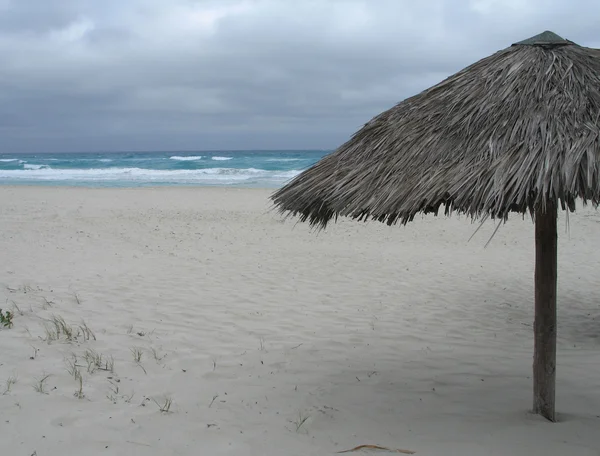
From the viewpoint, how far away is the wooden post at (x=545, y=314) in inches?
127

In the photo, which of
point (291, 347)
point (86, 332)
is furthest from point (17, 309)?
point (291, 347)

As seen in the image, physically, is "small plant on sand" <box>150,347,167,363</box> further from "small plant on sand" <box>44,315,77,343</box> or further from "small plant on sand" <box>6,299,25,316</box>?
"small plant on sand" <box>6,299,25,316</box>

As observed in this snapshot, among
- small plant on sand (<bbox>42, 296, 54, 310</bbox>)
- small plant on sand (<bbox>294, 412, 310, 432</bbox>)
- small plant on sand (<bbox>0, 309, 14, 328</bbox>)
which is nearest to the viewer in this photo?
small plant on sand (<bbox>294, 412, 310, 432</bbox>)

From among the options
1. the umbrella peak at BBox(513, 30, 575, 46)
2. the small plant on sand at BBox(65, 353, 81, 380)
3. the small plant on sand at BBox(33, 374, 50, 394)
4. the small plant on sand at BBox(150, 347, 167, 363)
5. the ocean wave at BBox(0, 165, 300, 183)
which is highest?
the umbrella peak at BBox(513, 30, 575, 46)

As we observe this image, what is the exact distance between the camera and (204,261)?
831 centimetres

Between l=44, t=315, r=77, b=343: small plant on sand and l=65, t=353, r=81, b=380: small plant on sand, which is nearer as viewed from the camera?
l=65, t=353, r=81, b=380: small plant on sand

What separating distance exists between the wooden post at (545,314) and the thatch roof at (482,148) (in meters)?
0.42

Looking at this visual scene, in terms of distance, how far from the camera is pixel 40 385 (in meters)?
3.47

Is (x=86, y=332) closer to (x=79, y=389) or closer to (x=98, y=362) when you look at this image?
(x=98, y=362)

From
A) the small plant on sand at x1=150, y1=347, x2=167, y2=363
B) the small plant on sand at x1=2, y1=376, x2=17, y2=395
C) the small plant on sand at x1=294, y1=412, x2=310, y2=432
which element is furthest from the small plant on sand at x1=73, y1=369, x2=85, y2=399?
the small plant on sand at x1=294, y1=412, x2=310, y2=432

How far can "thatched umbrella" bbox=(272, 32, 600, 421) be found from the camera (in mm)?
2586

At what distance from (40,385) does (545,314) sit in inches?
118

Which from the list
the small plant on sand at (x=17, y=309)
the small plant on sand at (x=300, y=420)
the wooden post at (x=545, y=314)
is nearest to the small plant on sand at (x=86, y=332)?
the small plant on sand at (x=17, y=309)

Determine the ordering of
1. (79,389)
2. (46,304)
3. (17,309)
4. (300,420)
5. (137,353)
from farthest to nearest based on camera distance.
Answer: (46,304)
(17,309)
(137,353)
(79,389)
(300,420)
